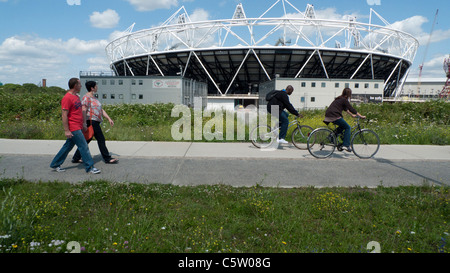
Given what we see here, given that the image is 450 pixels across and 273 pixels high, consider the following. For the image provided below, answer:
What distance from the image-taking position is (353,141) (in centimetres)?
682

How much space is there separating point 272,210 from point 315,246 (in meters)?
0.81

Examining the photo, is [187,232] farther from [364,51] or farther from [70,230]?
[364,51]

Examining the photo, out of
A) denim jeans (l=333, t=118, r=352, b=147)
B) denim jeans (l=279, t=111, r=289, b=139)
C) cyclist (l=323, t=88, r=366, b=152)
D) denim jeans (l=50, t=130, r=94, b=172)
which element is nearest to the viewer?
denim jeans (l=50, t=130, r=94, b=172)

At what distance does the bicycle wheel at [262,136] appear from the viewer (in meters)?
7.98

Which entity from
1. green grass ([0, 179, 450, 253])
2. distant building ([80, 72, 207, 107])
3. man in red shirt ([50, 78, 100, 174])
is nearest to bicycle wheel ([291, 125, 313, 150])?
green grass ([0, 179, 450, 253])

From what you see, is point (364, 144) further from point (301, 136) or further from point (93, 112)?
point (93, 112)

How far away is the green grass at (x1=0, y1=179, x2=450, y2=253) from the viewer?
2.54 metres

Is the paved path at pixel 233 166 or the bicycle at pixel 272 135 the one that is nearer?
the paved path at pixel 233 166

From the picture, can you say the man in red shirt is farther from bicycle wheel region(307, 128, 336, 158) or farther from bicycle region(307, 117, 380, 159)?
bicycle region(307, 117, 380, 159)

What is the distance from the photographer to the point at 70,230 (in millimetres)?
2771

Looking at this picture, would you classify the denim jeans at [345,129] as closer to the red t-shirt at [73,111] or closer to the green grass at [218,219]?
the green grass at [218,219]

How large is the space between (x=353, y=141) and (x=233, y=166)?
3.40 meters

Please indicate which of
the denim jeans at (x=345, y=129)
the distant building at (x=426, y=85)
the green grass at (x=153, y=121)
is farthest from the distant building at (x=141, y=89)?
the distant building at (x=426, y=85)
